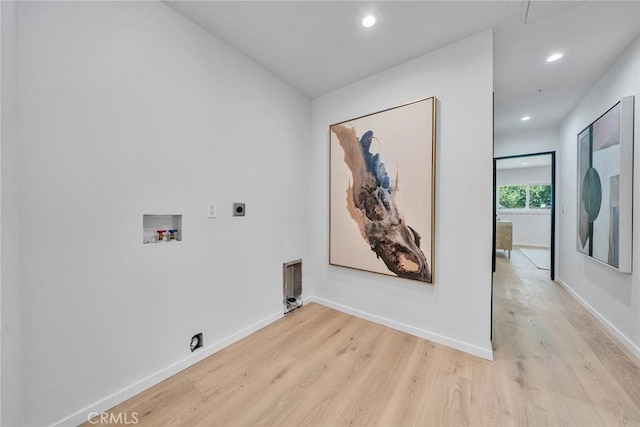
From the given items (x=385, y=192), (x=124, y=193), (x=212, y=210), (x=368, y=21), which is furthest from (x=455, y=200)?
(x=124, y=193)

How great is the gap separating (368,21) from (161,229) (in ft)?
7.12

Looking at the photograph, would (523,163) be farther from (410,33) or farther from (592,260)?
(410,33)

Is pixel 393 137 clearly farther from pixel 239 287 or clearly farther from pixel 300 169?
pixel 239 287

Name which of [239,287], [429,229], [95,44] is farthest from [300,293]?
[95,44]

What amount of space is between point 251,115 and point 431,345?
265 centimetres

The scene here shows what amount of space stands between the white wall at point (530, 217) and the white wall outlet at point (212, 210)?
8772 mm

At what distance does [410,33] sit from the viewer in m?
1.85

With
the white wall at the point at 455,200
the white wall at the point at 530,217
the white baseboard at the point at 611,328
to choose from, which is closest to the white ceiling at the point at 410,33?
the white wall at the point at 455,200

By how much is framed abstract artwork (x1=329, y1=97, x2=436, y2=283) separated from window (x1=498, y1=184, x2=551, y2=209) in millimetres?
7457

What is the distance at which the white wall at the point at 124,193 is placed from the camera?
1.15m

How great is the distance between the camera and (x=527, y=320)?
2395 mm

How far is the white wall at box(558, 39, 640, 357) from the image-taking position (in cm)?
187

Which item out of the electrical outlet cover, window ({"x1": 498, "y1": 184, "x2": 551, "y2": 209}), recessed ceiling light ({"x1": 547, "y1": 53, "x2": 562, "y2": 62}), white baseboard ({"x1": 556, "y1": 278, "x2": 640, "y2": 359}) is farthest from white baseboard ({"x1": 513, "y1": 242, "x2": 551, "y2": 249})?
the electrical outlet cover

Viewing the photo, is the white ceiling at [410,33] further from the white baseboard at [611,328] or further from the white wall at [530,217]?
the white wall at [530,217]
